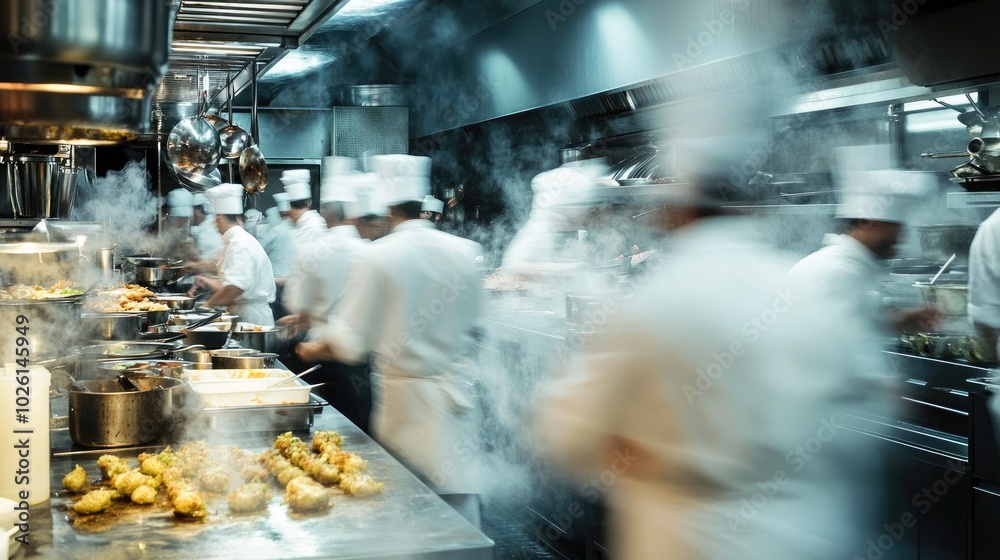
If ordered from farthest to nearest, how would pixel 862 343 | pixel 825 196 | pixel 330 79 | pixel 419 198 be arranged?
pixel 330 79 → pixel 825 196 → pixel 419 198 → pixel 862 343

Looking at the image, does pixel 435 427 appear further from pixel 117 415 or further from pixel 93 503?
pixel 93 503

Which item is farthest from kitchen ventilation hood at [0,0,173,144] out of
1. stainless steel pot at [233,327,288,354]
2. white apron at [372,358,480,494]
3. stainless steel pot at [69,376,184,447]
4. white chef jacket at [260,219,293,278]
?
white chef jacket at [260,219,293,278]

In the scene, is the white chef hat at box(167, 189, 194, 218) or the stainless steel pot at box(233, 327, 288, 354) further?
the white chef hat at box(167, 189, 194, 218)

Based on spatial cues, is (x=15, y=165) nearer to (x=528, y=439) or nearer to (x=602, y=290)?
(x=528, y=439)

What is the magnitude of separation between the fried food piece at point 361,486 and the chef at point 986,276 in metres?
2.73

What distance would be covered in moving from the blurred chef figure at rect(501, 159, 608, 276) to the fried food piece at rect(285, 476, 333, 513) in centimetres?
423

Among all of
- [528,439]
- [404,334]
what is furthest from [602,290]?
[404,334]

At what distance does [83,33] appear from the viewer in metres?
0.94

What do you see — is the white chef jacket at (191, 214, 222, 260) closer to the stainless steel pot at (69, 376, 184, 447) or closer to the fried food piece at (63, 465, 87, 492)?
the stainless steel pot at (69, 376, 184, 447)

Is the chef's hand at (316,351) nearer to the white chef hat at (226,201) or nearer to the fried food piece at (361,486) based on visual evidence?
the fried food piece at (361,486)

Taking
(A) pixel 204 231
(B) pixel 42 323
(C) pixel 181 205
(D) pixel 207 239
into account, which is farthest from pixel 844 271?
(C) pixel 181 205

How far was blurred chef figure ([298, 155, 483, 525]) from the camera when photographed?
334cm

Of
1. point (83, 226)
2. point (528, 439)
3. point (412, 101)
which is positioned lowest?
point (528, 439)

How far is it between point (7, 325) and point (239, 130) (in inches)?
154
